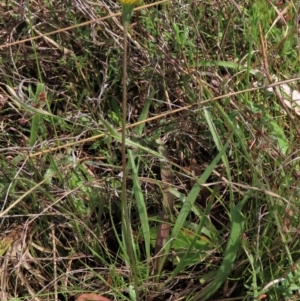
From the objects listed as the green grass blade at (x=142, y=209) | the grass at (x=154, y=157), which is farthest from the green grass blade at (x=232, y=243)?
the green grass blade at (x=142, y=209)

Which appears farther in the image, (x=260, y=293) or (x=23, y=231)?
(x=23, y=231)

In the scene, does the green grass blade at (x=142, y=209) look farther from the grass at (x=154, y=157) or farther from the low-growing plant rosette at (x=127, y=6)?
the low-growing plant rosette at (x=127, y=6)

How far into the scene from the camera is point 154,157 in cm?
152

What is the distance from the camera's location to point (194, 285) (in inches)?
55.5

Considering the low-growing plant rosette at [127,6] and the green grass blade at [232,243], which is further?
the green grass blade at [232,243]

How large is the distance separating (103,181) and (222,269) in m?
0.38

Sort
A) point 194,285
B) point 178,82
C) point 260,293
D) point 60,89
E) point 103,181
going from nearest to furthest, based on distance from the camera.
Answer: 1. point 260,293
2. point 194,285
3. point 103,181
4. point 178,82
5. point 60,89

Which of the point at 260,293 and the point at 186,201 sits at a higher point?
the point at 186,201

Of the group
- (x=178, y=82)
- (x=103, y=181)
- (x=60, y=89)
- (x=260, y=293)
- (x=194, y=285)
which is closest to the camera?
(x=260, y=293)

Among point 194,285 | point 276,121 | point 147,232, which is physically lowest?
point 194,285

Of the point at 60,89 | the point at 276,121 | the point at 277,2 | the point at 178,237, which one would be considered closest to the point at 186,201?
the point at 178,237

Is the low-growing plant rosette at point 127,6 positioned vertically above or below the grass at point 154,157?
above

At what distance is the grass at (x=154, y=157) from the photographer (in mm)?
1357

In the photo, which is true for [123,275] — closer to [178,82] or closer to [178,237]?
[178,237]
